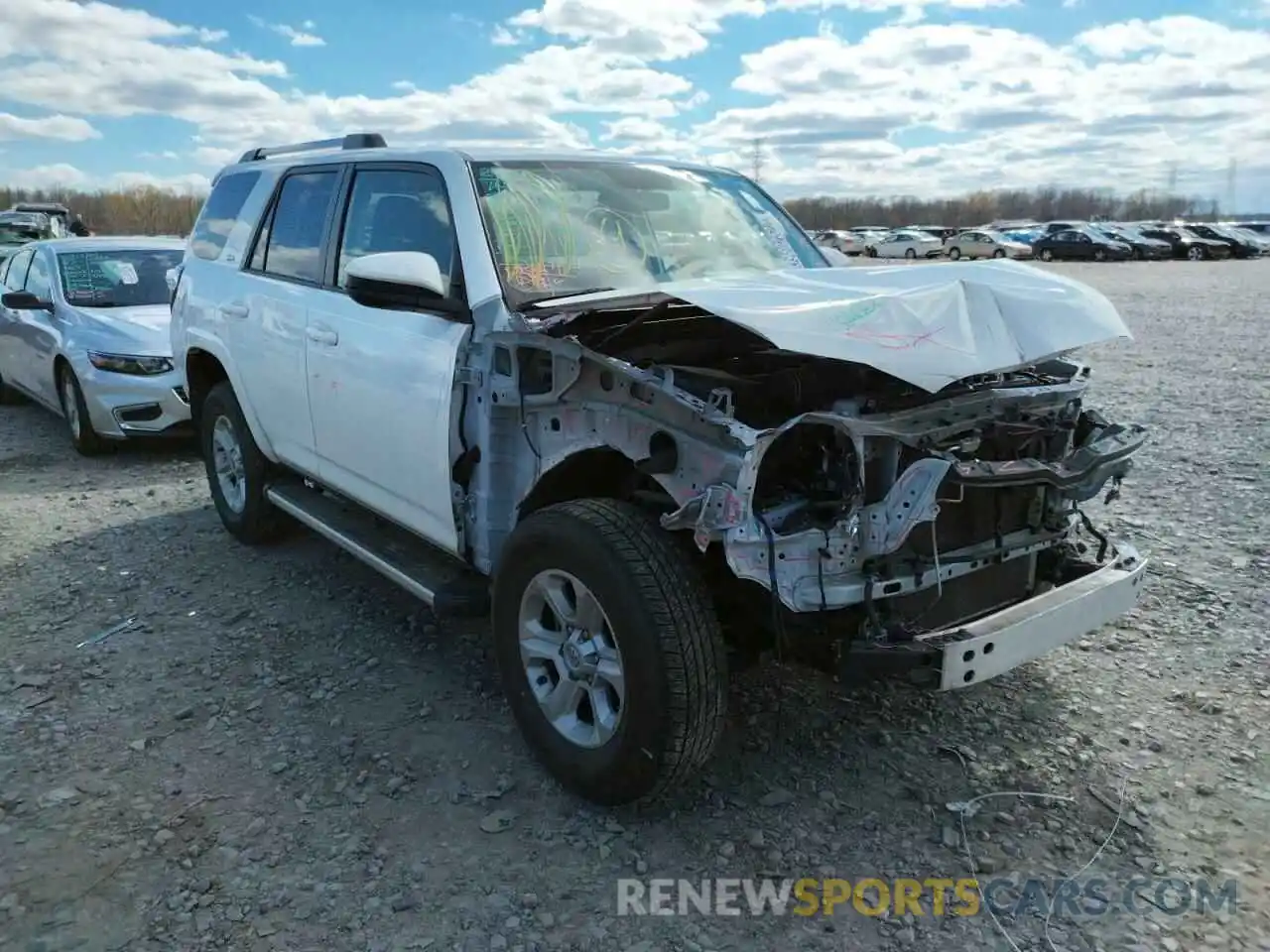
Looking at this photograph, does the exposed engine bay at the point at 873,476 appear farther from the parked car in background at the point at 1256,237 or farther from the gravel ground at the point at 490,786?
the parked car in background at the point at 1256,237

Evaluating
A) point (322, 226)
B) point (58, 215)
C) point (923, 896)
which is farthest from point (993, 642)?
point (58, 215)

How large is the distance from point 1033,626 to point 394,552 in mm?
2514

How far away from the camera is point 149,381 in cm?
773

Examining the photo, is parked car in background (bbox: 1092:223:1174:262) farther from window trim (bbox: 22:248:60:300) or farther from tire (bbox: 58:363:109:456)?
tire (bbox: 58:363:109:456)

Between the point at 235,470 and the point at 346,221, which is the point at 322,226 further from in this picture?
the point at 235,470

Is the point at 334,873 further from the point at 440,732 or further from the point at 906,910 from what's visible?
the point at 906,910

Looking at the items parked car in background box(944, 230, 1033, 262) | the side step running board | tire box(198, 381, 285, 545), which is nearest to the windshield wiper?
the side step running board

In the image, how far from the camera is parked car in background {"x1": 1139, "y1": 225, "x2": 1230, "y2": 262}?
4372 centimetres

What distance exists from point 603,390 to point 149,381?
583cm

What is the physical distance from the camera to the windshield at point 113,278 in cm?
858

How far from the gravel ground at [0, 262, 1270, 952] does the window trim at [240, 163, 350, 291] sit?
1539 mm

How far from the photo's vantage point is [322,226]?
464cm

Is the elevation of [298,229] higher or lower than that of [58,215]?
lower

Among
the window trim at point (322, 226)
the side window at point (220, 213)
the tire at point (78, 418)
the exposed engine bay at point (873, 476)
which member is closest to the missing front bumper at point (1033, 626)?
the exposed engine bay at point (873, 476)
